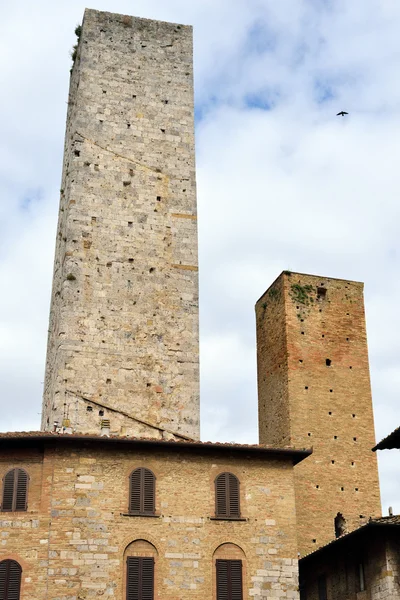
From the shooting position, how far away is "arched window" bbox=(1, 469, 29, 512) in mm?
18719

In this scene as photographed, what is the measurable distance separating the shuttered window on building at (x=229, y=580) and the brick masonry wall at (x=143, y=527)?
0.48 ft

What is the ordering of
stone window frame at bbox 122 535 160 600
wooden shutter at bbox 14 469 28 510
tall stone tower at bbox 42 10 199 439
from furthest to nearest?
1. tall stone tower at bbox 42 10 199 439
2. wooden shutter at bbox 14 469 28 510
3. stone window frame at bbox 122 535 160 600

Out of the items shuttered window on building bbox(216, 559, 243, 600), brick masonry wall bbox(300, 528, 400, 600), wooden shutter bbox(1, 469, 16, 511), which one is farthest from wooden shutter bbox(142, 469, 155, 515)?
brick masonry wall bbox(300, 528, 400, 600)

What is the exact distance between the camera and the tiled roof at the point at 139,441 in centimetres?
1891

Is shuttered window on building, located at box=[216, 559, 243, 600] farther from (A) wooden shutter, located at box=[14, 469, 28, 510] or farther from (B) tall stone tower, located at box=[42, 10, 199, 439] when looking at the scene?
(B) tall stone tower, located at box=[42, 10, 199, 439]

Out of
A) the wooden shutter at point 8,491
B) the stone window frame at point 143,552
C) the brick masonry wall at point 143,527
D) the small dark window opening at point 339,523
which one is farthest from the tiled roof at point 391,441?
the small dark window opening at point 339,523

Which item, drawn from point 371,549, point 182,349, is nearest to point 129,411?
point 182,349

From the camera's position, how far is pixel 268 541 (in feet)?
64.6

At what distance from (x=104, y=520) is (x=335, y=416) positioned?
12403 millimetres

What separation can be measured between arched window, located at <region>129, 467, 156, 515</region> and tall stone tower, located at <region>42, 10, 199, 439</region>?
2.63m

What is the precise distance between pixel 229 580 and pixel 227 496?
72.5 inches

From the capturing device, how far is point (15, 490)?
1888 cm

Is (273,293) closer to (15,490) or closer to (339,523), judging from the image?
(339,523)

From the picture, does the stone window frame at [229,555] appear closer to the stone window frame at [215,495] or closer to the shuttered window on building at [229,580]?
the shuttered window on building at [229,580]
